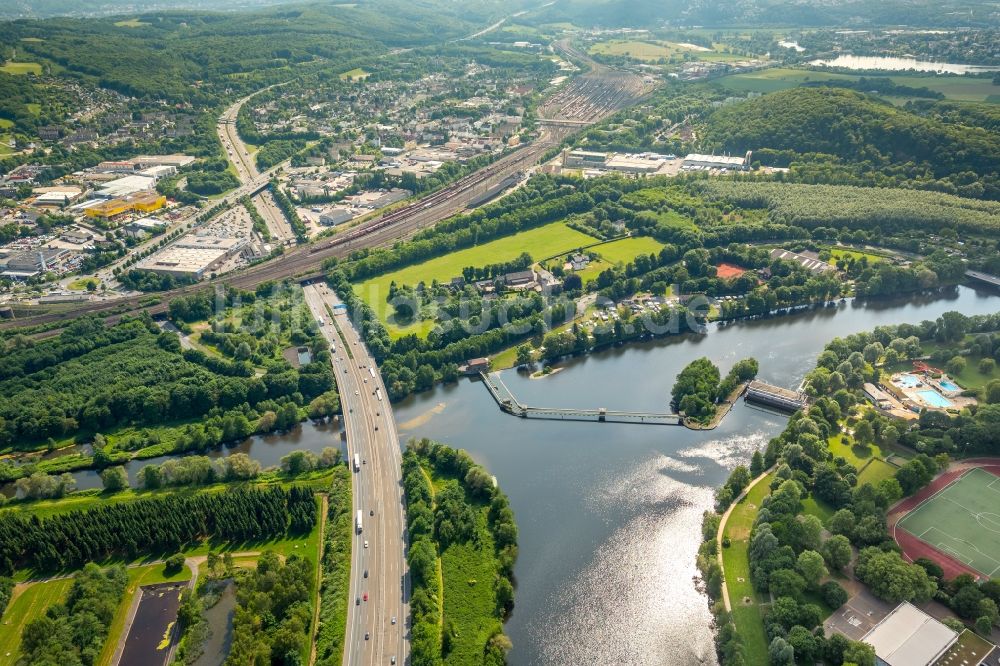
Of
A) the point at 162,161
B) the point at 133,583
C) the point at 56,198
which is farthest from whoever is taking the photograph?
the point at 162,161

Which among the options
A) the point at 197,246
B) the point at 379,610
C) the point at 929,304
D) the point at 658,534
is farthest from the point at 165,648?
the point at 929,304

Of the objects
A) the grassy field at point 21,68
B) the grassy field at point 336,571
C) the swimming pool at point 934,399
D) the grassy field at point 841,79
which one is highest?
the grassy field at point 21,68

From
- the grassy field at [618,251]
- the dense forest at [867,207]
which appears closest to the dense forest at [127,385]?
the grassy field at [618,251]

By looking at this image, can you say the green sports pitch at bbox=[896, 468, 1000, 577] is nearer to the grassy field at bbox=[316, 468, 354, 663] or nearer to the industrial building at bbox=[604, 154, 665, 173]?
the grassy field at bbox=[316, 468, 354, 663]

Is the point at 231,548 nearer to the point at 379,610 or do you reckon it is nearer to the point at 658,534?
the point at 379,610

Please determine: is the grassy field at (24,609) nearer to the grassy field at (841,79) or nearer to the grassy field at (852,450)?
the grassy field at (852,450)

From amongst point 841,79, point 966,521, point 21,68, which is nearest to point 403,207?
point 966,521

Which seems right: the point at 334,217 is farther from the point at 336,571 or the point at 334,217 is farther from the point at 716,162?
the point at 336,571

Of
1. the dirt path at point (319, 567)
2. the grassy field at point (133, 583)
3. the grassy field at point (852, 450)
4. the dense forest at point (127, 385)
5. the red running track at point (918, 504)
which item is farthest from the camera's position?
the dense forest at point (127, 385)
